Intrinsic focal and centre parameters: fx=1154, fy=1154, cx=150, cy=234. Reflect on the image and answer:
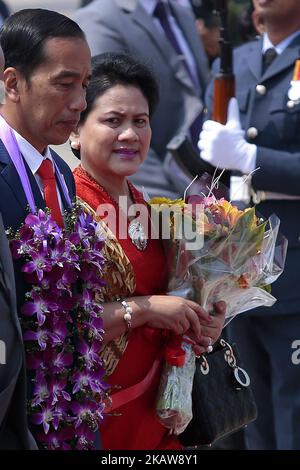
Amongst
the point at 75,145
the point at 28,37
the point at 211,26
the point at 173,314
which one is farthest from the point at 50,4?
the point at 28,37

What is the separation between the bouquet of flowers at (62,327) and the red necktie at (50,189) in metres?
0.04

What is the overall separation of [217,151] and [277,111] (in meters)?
0.31

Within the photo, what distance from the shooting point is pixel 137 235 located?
3.33 m

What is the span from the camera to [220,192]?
11.5 ft

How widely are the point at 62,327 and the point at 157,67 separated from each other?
2.58 m

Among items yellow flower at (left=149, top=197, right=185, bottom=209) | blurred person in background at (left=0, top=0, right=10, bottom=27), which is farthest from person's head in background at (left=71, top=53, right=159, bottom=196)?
blurred person in background at (left=0, top=0, right=10, bottom=27)

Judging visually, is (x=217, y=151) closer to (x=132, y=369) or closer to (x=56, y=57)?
(x=132, y=369)

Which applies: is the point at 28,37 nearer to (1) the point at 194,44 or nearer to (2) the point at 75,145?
(2) the point at 75,145

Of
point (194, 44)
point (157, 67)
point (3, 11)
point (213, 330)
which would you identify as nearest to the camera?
point (213, 330)

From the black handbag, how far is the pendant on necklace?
44 centimetres

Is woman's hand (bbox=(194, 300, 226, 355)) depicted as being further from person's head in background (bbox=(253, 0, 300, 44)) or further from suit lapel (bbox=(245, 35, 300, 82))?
person's head in background (bbox=(253, 0, 300, 44))

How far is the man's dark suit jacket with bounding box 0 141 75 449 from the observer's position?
2635 mm
